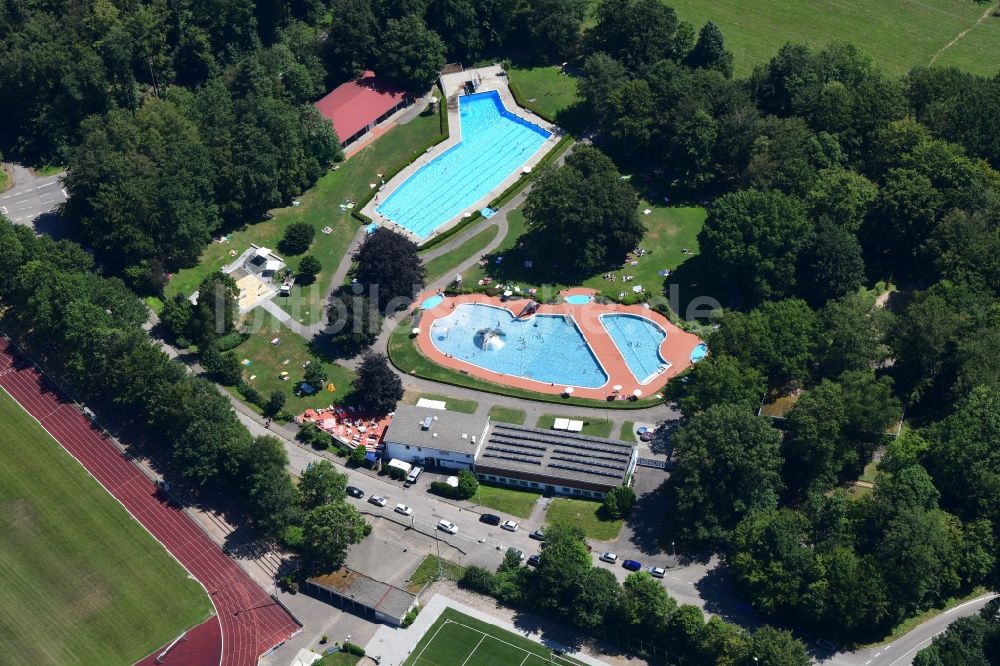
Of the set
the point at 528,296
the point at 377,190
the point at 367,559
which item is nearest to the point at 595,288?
the point at 528,296

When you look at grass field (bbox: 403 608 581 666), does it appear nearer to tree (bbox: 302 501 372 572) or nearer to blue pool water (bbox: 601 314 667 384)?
tree (bbox: 302 501 372 572)

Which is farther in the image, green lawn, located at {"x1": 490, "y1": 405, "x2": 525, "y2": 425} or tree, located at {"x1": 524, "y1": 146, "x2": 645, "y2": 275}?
tree, located at {"x1": 524, "y1": 146, "x2": 645, "y2": 275}

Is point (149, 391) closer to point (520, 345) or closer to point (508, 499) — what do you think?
point (508, 499)

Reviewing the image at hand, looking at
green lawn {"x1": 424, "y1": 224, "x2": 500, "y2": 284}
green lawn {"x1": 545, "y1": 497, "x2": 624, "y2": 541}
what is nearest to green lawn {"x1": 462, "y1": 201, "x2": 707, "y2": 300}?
green lawn {"x1": 424, "y1": 224, "x2": 500, "y2": 284}

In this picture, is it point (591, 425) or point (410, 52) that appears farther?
point (410, 52)

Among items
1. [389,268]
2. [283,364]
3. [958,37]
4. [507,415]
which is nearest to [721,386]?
[507,415]

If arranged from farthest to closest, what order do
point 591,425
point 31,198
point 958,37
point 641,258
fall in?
1. point 958,37
2. point 31,198
3. point 641,258
4. point 591,425
